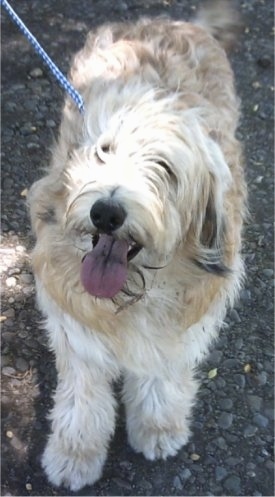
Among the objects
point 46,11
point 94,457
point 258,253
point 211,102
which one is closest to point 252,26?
point 46,11

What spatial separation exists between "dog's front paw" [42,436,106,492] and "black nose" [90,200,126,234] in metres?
1.41

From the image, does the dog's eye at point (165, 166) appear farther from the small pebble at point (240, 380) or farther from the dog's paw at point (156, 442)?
the small pebble at point (240, 380)

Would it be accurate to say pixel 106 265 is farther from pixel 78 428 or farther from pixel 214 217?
pixel 78 428

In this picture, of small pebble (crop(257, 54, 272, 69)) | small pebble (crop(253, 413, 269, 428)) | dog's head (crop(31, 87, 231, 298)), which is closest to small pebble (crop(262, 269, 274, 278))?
small pebble (crop(253, 413, 269, 428))

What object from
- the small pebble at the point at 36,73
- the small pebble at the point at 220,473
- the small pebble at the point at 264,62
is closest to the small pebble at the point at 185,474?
the small pebble at the point at 220,473

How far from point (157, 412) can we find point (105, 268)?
1197 millimetres

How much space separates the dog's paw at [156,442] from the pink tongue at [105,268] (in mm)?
1114

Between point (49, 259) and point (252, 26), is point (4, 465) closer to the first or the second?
point (49, 259)

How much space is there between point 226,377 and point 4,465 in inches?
45.2

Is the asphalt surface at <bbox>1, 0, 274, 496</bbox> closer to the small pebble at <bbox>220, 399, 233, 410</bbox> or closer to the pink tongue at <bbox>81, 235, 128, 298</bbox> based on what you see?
the small pebble at <bbox>220, 399, 233, 410</bbox>

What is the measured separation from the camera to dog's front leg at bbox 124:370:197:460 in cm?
364

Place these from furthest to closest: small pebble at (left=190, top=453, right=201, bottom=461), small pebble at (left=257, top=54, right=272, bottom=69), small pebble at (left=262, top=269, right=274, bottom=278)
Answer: small pebble at (left=257, top=54, right=272, bottom=69)
small pebble at (left=262, top=269, right=274, bottom=278)
small pebble at (left=190, top=453, right=201, bottom=461)

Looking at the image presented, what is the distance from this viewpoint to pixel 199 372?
401 centimetres

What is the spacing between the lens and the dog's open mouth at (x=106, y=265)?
104 inches
